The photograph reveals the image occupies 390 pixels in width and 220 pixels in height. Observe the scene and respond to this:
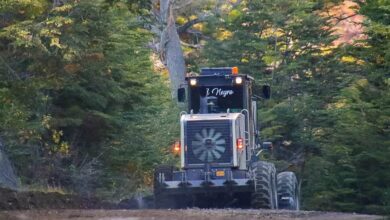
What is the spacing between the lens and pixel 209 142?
22.2 metres

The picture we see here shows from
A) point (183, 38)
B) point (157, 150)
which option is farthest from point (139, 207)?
point (183, 38)

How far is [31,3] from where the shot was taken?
20.9m

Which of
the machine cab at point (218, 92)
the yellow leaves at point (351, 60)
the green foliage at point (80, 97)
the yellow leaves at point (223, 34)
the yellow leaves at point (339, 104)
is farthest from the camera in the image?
the yellow leaves at point (223, 34)

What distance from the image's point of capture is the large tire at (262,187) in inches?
874

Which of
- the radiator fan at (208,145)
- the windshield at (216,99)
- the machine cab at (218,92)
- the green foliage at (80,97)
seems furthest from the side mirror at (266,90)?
the green foliage at (80,97)

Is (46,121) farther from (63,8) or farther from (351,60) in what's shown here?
(351,60)

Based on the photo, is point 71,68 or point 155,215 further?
point 71,68

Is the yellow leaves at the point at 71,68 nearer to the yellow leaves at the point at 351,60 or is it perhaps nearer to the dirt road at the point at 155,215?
the dirt road at the point at 155,215

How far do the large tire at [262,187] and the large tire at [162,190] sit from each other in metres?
1.88

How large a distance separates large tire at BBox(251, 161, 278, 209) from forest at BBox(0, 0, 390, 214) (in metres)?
4.18

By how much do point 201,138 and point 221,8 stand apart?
74.7 ft

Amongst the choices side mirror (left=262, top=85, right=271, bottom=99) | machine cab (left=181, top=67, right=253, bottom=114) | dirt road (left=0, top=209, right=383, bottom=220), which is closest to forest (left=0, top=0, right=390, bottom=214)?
machine cab (left=181, top=67, right=253, bottom=114)

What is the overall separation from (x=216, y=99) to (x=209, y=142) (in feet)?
3.75

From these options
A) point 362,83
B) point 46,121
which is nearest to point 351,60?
point 362,83
